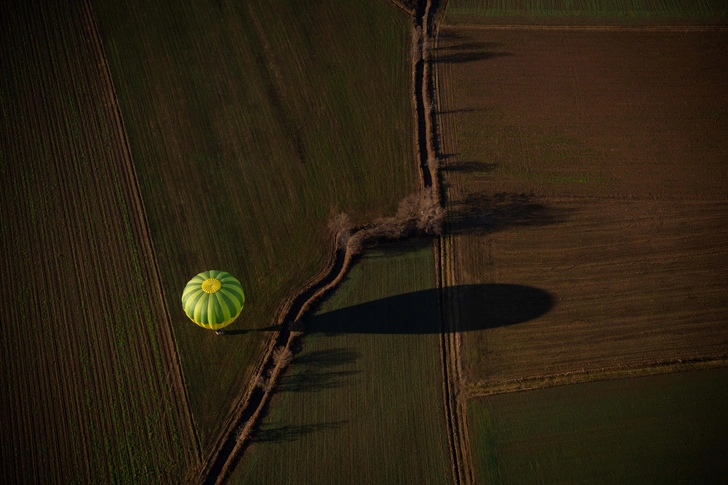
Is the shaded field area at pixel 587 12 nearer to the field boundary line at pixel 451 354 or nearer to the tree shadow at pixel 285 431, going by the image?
the field boundary line at pixel 451 354

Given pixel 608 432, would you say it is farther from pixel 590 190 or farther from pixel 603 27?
pixel 603 27

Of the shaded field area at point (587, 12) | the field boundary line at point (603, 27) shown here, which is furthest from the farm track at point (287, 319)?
the shaded field area at point (587, 12)

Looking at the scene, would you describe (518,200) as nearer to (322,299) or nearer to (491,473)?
(322,299)

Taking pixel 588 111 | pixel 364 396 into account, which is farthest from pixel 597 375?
pixel 588 111

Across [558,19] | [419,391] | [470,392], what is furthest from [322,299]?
[558,19]

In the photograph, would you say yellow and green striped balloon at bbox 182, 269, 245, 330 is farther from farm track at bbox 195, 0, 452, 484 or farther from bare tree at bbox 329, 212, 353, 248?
bare tree at bbox 329, 212, 353, 248

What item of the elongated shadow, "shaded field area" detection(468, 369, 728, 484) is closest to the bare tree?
the elongated shadow
